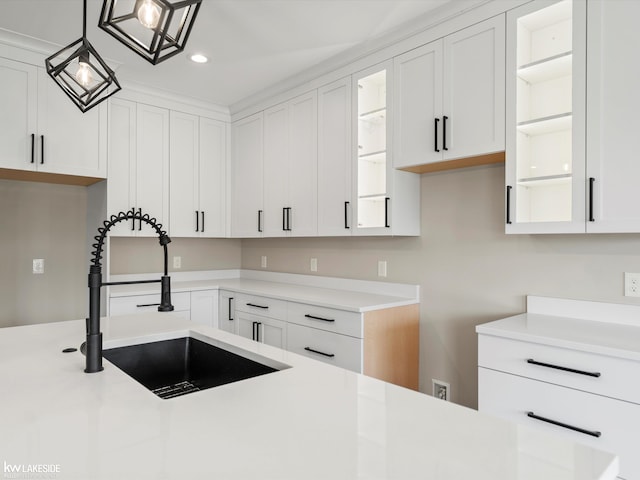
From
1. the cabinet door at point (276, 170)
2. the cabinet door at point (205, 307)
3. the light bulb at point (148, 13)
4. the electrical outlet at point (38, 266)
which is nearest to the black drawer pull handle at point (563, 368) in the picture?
the light bulb at point (148, 13)

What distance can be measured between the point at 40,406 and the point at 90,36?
8.40ft

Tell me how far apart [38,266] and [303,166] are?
7.44 feet

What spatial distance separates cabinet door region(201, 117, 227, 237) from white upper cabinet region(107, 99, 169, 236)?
13.7 inches

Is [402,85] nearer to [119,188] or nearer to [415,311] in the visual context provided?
[415,311]

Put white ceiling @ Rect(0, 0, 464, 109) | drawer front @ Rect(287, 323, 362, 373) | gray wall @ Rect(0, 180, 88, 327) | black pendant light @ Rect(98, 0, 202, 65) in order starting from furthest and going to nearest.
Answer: gray wall @ Rect(0, 180, 88, 327) < drawer front @ Rect(287, 323, 362, 373) < white ceiling @ Rect(0, 0, 464, 109) < black pendant light @ Rect(98, 0, 202, 65)

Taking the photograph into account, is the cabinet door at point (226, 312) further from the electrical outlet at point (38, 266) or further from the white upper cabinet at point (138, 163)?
the electrical outlet at point (38, 266)

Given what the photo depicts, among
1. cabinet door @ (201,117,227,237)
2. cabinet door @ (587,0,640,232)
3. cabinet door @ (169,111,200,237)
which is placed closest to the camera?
cabinet door @ (587,0,640,232)

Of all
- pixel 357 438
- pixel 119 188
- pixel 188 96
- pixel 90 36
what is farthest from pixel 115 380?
pixel 188 96

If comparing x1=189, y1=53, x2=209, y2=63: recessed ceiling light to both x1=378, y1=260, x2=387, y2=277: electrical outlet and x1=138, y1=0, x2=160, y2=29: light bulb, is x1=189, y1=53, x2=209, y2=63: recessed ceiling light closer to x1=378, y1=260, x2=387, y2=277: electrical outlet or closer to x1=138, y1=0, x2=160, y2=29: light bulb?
x1=378, y1=260, x2=387, y2=277: electrical outlet

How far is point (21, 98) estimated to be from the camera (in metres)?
→ 2.93

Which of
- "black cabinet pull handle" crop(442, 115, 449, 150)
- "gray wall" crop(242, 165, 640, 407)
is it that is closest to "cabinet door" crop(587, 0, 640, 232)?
"gray wall" crop(242, 165, 640, 407)

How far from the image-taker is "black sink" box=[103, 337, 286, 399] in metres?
1.57

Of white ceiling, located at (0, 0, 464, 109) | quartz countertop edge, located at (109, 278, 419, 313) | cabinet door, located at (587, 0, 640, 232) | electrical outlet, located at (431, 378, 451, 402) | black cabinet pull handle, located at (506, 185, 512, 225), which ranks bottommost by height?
electrical outlet, located at (431, 378, 451, 402)

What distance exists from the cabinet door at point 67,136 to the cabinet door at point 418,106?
7.25 feet
